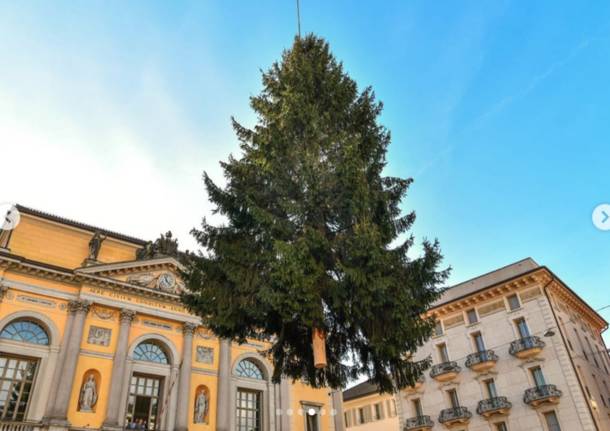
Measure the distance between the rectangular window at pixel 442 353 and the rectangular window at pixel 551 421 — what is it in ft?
23.6

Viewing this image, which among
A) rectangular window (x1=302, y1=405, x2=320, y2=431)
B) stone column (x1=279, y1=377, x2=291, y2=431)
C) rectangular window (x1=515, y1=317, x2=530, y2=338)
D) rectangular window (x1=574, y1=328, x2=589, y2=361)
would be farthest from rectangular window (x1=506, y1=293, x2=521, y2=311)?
stone column (x1=279, y1=377, x2=291, y2=431)

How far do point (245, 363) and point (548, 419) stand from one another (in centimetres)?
1760

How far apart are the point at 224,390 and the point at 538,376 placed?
1811 centimetres

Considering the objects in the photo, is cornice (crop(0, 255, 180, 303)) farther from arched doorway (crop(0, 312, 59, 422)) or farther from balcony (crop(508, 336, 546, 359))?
balcony (crop(508, 336, 546, 359))

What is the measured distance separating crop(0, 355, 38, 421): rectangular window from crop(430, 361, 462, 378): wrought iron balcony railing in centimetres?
2368

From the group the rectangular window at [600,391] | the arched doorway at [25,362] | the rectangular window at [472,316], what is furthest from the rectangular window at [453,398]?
the arched doorway at [25,362]

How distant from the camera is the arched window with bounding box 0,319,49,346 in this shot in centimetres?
2253

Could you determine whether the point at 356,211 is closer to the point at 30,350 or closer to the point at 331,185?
the point at 331,185

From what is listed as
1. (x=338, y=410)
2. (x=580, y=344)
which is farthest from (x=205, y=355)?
(x=580, y=344)

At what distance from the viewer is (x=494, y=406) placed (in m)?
27.1

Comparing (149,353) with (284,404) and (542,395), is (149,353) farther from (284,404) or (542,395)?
(542,395)

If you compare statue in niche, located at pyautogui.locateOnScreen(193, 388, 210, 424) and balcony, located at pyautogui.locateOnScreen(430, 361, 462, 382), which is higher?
balcony, located at pyautogui.locateOnScreen(430, 361, 462, 382)

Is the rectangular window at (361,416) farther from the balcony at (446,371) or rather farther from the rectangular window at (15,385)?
the rectangular window at (15,385)

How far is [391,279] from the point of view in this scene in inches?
375
